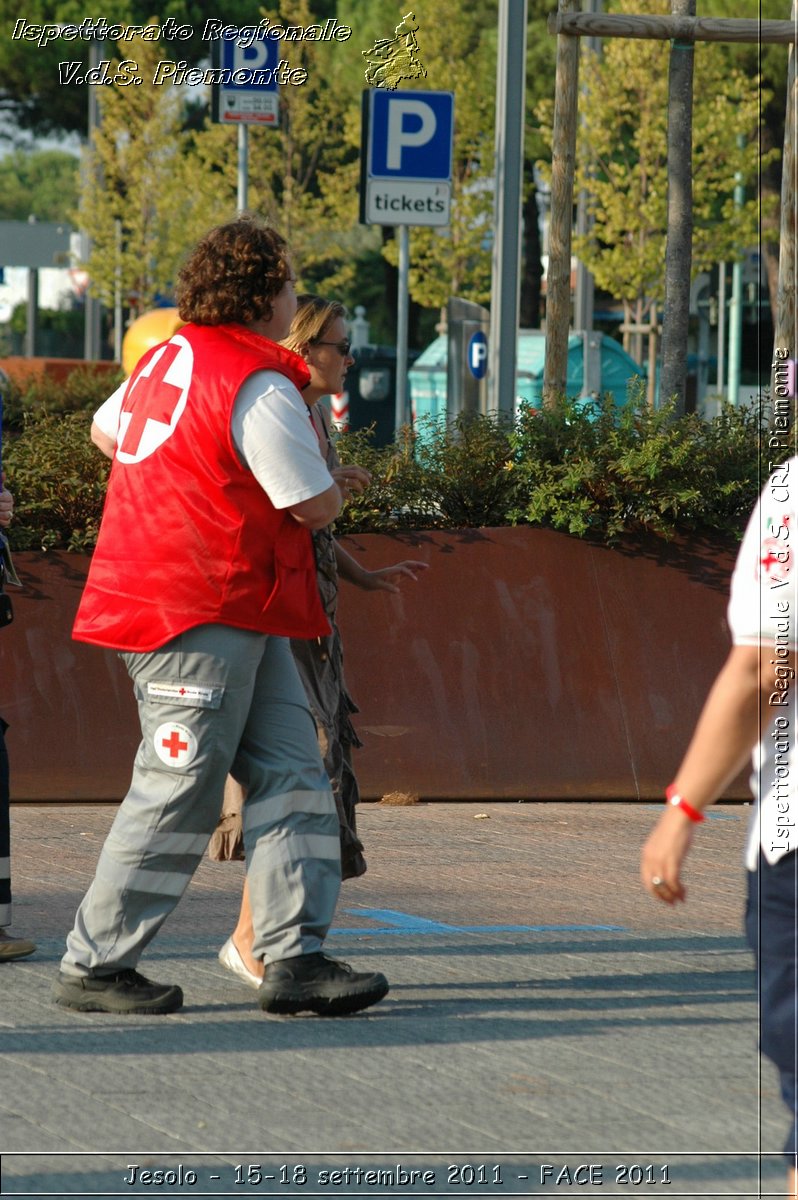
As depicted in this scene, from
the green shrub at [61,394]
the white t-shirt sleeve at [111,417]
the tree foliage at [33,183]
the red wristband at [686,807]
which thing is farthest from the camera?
the tree foliage at [33,183]

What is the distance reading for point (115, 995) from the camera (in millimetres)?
4641

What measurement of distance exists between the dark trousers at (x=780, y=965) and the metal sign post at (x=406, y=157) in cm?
740

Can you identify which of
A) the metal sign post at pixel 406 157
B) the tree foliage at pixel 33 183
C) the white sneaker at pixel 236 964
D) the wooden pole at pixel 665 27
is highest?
the tree foliage at pixel 33 183

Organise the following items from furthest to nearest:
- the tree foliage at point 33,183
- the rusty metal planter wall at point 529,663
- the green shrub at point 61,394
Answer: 1. the tree foliage at point 33,183
2. the green shrub at point 61,394
3. the rusty metal planter wall at point 529,663

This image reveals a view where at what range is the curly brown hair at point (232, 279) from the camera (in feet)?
15.3

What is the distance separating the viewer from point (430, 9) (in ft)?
85.3

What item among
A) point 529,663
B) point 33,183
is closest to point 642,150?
point 529,663

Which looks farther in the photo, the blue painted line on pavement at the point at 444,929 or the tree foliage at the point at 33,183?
the tree foliage at the point at 33,183

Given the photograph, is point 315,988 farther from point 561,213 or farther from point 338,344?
point 561,213

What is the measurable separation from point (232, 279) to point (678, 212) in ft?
15.8

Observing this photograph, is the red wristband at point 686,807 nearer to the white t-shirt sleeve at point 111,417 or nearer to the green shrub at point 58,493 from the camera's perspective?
the white t-shirt sleeve at point 111,417

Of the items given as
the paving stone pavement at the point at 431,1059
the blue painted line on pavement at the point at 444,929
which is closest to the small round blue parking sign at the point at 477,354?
the paving stone pavement at the point at 431,1059

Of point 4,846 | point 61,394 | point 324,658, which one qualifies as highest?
point 61,394

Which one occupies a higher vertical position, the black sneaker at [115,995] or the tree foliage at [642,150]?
the tree foliage at [642,150]
